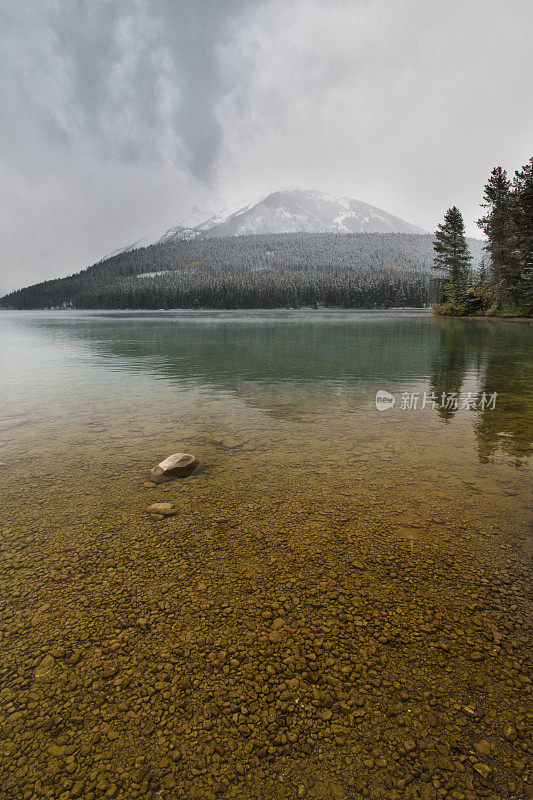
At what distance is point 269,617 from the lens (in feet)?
16.5

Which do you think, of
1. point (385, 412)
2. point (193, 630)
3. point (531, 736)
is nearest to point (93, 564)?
point (193, 630)

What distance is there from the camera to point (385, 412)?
14883mm

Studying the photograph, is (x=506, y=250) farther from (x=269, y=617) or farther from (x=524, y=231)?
(x=269, y=617)

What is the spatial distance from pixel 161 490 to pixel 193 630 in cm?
421

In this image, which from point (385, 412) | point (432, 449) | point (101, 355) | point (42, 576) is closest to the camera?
point (42, 576)

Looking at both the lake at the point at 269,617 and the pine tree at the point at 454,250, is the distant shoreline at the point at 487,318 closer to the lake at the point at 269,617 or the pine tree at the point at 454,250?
the pine tree at the point at 454,250

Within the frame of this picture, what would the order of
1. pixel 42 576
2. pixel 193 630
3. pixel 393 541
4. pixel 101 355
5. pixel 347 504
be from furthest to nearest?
pixel 101 355 < pixel 347 504 < pixel 393 541 < pixel 42 576 < pixel 193 630

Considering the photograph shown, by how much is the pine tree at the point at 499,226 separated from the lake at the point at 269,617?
176 ft

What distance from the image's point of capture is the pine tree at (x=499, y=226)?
178 feet

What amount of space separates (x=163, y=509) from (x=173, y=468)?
1.65 m

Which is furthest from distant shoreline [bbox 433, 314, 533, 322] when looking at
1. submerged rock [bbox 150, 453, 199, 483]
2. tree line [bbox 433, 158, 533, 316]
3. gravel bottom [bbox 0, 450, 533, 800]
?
submerged rock [bbox 150, 453, 199, 483]

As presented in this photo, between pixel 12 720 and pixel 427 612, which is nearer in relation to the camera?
pixel 12 720

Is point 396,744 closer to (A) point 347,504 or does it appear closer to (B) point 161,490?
(A) point 347,504

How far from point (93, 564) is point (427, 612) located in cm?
499
